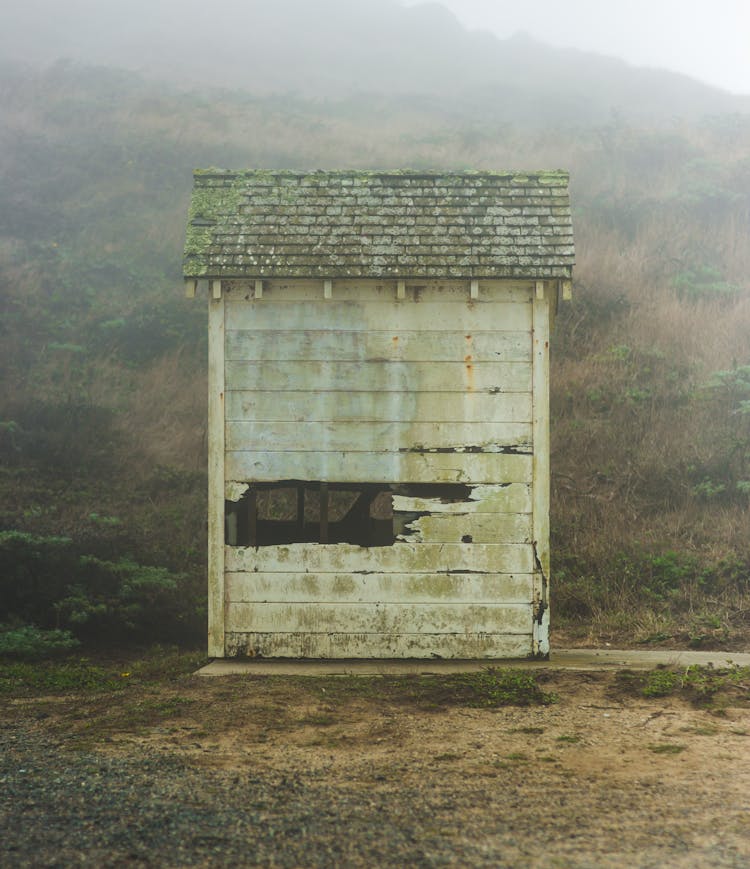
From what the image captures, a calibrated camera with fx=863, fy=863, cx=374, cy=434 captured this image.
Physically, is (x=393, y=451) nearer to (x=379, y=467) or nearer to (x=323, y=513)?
(x=379, y=467)

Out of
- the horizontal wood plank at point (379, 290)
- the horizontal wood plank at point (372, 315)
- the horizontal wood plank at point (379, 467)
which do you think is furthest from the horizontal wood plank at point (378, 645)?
the horizontal wood plank at point (379, 290)

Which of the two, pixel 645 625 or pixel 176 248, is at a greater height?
pixel 176 248

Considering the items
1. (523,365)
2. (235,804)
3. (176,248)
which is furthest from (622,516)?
(176,248)

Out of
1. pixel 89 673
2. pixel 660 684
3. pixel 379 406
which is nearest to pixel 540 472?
pixel 379 406

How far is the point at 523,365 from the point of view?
8.80 metres

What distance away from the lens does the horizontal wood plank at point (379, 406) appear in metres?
8.77

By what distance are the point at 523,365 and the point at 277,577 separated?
3.29 m

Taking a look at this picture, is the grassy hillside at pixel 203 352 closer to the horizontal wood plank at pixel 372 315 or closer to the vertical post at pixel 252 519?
the vertical post at pixel 252 519

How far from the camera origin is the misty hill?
39.8 meters

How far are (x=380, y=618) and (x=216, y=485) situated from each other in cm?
213

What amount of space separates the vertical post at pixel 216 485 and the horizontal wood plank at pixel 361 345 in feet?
0.54

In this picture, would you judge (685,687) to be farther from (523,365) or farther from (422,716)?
(523,365)

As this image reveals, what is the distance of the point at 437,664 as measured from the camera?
27.7 feet

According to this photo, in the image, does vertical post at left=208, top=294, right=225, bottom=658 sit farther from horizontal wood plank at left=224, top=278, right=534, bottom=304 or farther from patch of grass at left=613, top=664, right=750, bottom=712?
patch of grass at left=613, top=664, right=750, bottom=712
